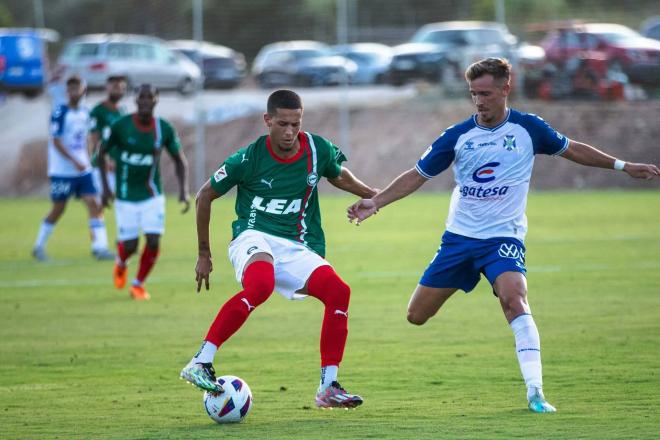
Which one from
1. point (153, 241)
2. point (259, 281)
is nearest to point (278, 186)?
point (259, 281)

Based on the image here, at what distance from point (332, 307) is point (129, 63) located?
29.2 metres

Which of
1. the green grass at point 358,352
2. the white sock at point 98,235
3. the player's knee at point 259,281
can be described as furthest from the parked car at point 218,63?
the player's knee at point 259,281

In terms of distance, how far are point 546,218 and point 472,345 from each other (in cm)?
1291

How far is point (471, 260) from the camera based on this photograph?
297 inches

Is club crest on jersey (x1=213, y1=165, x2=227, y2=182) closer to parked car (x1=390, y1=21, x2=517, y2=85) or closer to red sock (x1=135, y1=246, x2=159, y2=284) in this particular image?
red sock (x1=135, y1=246, x2=159, y2=284)

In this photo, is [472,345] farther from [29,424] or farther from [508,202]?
[29,424]

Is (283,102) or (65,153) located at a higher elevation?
(283,102)

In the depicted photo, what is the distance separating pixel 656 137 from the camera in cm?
3106

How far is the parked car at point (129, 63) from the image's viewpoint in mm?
35062

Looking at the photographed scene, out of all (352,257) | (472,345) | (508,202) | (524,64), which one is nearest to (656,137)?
(524,64)

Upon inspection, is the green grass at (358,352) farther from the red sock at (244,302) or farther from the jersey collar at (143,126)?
the jersey collar at (143,126)

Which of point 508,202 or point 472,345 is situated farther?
point 472,345

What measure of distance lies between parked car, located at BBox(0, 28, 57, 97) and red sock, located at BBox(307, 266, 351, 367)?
2935 centimetres

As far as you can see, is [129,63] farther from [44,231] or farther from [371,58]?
[44,231]
